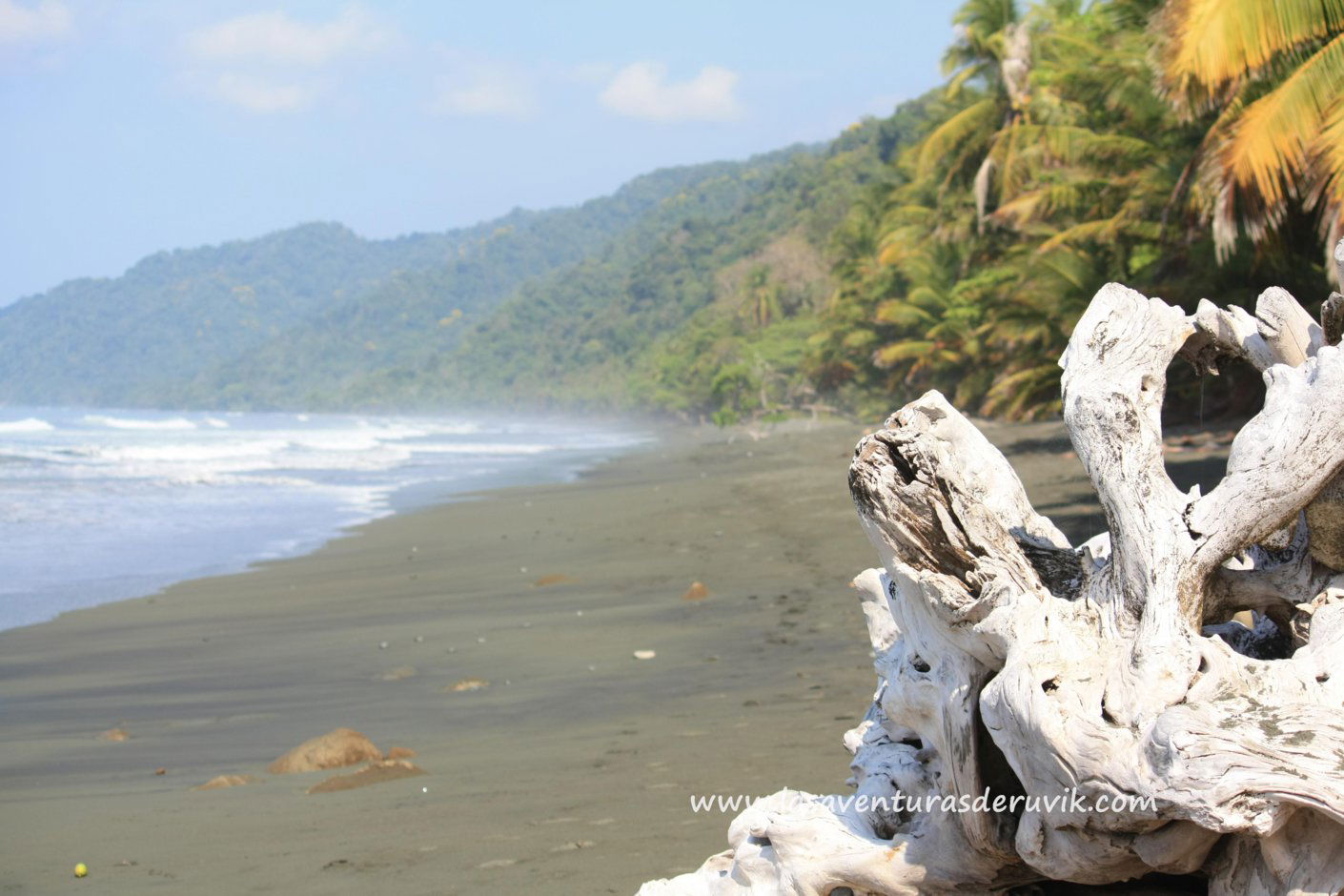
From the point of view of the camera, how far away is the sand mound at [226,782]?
5.49 m

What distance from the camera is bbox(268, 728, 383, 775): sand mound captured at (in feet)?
18.6

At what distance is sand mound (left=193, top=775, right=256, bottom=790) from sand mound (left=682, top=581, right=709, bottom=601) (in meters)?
4.97

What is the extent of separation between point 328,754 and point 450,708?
128 centimetres

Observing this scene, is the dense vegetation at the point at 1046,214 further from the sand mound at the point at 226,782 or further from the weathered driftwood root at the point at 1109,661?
the sand mound at the point at 226,782

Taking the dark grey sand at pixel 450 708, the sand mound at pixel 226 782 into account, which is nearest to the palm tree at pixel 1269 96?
the dark grey sand at pixel 450 708

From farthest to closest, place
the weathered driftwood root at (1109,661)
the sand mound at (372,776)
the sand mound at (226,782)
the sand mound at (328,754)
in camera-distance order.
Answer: the sand mound at (328,754), the sand mound at (226,782), the sand mound at (372,776), the weathered driftwood root at (1109,661)

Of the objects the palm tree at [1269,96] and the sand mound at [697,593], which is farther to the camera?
the sand mound at [697,593]

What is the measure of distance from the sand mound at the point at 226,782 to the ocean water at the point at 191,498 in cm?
588

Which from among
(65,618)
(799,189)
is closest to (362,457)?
(65,618)

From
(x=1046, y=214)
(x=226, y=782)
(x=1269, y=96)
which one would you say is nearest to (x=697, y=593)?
(x=226, y=782)

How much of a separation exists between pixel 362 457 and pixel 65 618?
1031 inches

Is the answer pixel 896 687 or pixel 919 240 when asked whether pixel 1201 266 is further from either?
pixel 919 240

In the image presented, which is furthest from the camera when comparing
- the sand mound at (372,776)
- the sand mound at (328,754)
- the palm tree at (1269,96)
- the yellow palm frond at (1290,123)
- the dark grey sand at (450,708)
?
the yellow palm frond at (1290,123)

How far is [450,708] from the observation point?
6957mm
